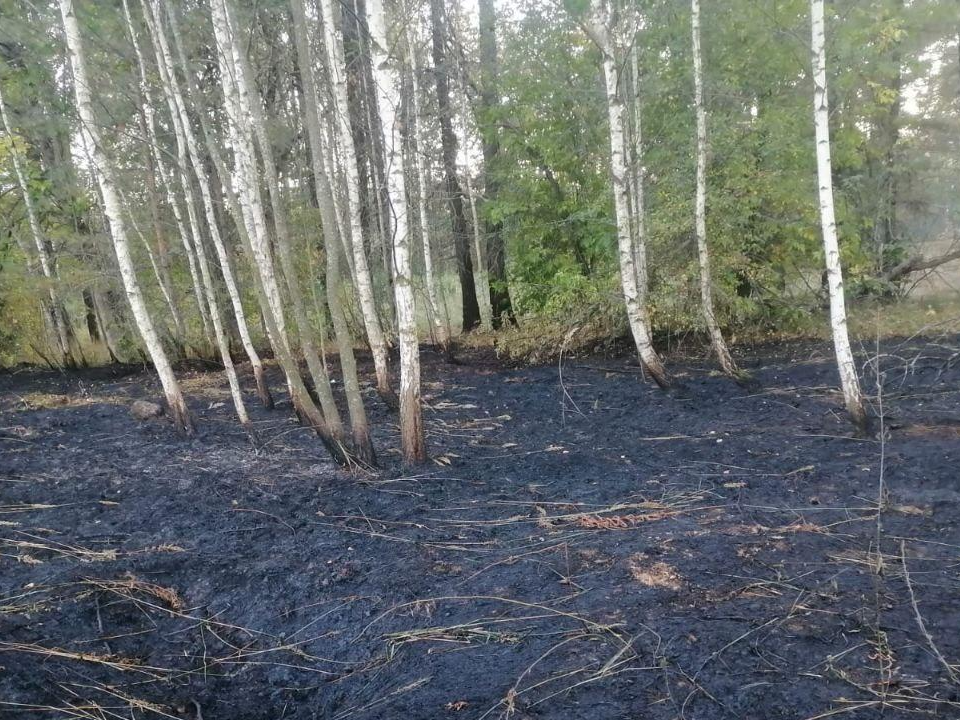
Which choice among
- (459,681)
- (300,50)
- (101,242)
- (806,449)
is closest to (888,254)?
(806,449)

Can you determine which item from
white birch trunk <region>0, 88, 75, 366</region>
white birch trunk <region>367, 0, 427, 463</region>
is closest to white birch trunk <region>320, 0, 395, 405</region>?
white birch trunk <region>367, 0, 427, 463</region>

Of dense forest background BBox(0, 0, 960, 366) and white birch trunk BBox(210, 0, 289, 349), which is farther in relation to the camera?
dense forest background BBox(0, 0, 960, 366)

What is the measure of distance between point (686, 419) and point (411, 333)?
13.7ft

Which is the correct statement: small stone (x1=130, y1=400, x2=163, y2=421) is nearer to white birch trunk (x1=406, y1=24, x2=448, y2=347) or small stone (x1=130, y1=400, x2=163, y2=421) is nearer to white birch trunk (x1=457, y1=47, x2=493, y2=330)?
white birch trunk (x1=406, y1=24, x2=448, y2=347)

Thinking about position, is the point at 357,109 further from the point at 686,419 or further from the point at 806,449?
the point at 806,449

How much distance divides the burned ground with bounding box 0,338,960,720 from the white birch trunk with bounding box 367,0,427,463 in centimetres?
51

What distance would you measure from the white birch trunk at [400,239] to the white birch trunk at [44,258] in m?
7.82

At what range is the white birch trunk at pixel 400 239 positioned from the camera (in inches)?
234

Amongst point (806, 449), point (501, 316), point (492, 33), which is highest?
point (492, 33)

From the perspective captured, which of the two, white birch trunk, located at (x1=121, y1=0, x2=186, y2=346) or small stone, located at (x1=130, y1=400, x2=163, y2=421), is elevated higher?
white birch trunk, located at (x1=121, y1=0, x2=186, y2=346)

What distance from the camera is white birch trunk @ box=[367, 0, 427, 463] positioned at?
594 centimetres

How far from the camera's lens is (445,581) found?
167 inches

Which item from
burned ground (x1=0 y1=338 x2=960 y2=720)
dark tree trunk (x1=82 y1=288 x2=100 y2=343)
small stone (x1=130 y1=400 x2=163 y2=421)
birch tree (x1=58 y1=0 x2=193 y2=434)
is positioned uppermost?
birch tree (x1=58 y1=0 x2=193 y2=434)

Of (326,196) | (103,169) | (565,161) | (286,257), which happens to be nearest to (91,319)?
(103,169)
